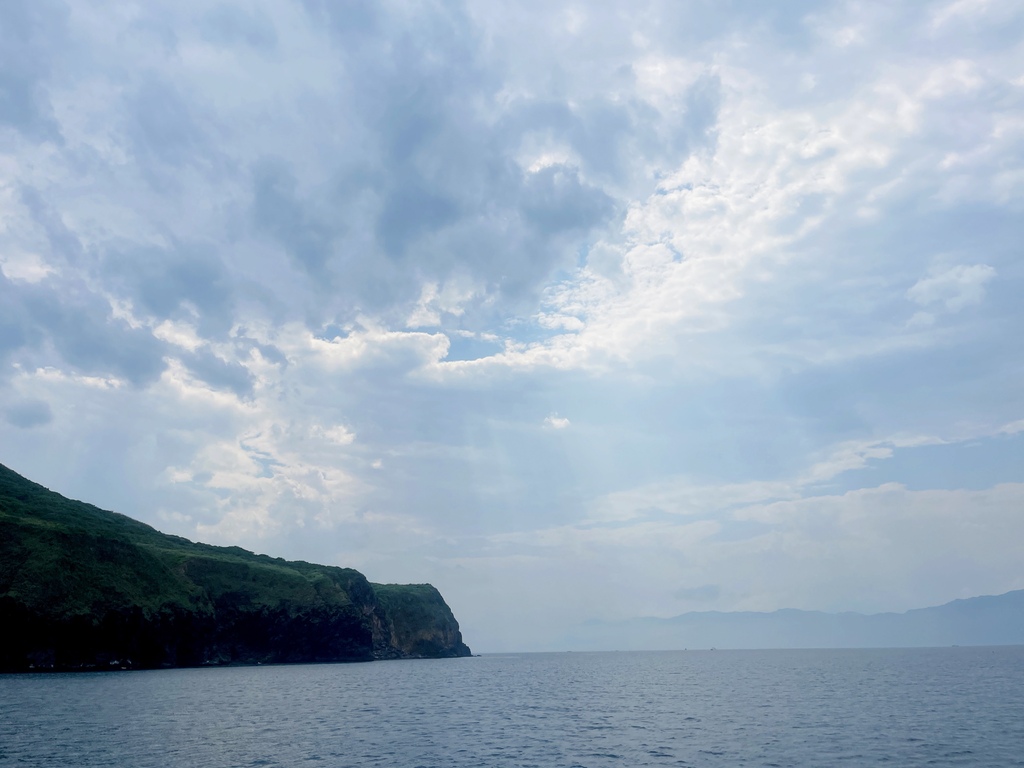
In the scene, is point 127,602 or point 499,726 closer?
point 499,726

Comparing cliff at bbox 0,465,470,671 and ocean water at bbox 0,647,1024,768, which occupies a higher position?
cliff at bbox 0,465,470,671

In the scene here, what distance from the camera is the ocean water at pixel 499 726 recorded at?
43156mm

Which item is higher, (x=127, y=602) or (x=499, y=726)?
(x=127, y=602)

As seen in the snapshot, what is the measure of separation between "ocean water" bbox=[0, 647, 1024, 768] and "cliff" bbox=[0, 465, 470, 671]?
23.0m

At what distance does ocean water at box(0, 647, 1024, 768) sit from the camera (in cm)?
4316

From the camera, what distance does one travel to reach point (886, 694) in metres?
86.9

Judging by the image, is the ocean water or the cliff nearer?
the ocean water

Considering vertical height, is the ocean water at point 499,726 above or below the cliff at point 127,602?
below

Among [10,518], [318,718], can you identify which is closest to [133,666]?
[10,518]

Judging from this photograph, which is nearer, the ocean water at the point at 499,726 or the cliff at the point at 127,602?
the ocean water at the point at 499,726

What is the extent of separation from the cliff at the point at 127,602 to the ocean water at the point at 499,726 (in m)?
23.0

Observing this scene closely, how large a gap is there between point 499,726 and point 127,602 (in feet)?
349

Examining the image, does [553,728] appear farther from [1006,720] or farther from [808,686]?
[808,686]

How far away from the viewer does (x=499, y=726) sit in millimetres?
59312
